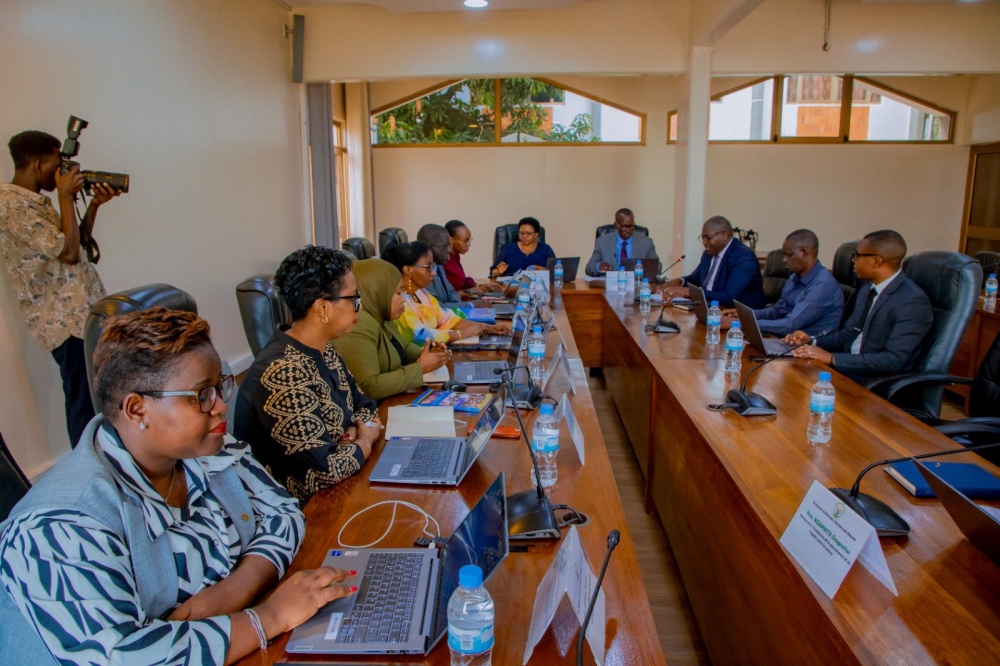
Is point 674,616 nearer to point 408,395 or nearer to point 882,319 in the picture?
point 408,395

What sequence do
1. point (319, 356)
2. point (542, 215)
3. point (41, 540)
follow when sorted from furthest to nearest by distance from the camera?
point (542, 215)
point (319, 356)
point (41, 540)

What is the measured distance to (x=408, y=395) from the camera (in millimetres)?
2145

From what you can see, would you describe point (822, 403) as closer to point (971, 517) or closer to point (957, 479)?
point (957, 479)

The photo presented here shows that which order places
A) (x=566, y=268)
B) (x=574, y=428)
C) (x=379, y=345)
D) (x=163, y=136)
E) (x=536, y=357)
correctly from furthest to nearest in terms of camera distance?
1. (x=566, y=268)
2. (x=163, y=136)
3. (x=536, y=357)
4. (x=379, y=345)
5. (x=574, y=428)

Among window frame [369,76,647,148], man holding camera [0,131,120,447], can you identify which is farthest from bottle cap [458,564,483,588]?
window frame [369,76,647,148]

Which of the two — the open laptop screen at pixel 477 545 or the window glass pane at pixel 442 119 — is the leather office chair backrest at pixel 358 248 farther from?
the open laptop screen at pixel 477 545

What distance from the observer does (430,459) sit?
1.55 metres

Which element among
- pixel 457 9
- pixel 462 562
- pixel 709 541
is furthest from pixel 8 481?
pixel 457 9

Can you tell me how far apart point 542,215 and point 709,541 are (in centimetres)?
605

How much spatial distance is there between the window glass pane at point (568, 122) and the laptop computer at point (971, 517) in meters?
6.72

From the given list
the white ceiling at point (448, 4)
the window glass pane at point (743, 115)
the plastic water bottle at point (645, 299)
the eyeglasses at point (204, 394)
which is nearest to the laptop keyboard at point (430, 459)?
the eyeglasses at point (204, 394)

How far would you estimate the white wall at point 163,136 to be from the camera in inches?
107

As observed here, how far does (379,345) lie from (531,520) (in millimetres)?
1159

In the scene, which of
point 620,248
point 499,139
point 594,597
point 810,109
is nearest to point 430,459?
point 594,597
